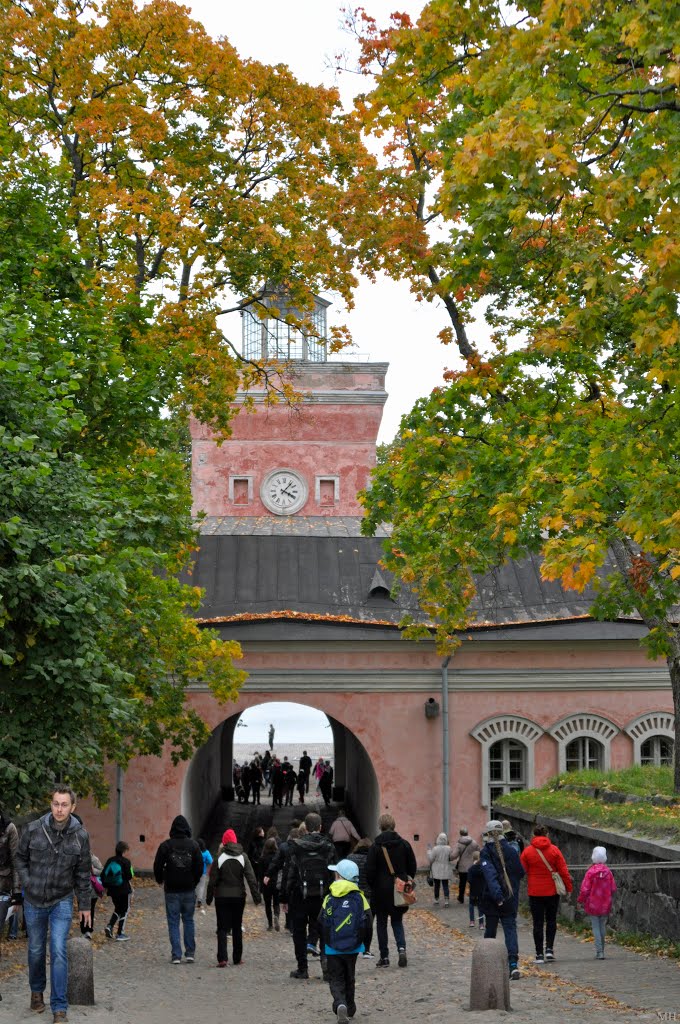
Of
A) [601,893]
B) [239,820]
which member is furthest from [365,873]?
[239,820]

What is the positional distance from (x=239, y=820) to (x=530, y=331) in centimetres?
2024

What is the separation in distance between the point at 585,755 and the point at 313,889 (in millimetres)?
14342

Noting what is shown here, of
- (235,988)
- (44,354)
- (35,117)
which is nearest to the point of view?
(235,988)

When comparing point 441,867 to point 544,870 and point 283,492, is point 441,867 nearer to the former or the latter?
point 544,870

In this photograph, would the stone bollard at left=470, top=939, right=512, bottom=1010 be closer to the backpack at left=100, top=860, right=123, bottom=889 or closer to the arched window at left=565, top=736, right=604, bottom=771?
the backpack at left=100, top=860, right=123, bottom=889

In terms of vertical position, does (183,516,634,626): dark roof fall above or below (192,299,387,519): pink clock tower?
below

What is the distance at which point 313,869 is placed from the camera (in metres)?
12.6

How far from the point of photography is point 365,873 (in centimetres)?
1296

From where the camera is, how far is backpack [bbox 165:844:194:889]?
45.1ft

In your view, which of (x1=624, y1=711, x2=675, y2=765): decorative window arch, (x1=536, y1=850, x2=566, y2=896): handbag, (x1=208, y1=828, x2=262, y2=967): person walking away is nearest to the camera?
(x1=536, y1=850, x2=566, y2=896): handbag

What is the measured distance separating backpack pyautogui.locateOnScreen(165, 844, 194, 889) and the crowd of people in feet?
0.04

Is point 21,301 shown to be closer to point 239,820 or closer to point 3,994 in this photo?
point 3,994

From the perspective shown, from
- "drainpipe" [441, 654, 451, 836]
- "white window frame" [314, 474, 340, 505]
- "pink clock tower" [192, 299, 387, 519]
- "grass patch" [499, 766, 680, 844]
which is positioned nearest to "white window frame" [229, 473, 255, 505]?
"pink clock tower" [192, 299, 387, 519]

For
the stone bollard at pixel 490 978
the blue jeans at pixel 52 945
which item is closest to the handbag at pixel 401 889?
the stone bollard at pixel 490 978
